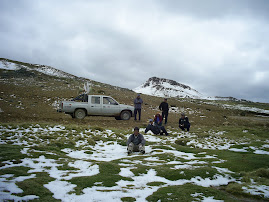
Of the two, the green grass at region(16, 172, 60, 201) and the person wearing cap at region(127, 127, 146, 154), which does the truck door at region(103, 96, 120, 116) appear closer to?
the person wearing cap at region(127, 127, 146, 154)

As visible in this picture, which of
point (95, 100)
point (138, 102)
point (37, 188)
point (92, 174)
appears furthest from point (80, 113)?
point (37, 188)

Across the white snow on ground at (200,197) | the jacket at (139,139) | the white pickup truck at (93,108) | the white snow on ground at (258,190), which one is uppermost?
the white pickup truck at (93,108)

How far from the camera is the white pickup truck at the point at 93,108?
43.7ft

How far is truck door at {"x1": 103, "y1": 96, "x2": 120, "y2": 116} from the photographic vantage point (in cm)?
1419

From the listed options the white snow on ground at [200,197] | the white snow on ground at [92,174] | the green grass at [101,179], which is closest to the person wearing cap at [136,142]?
the white snow on ground at [92,174]

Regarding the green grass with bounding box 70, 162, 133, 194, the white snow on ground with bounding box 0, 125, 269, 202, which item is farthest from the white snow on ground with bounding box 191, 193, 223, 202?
the green grass with bounding box 70, 162, 133, 194

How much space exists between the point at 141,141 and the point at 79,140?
9.13 ft

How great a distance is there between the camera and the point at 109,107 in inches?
562

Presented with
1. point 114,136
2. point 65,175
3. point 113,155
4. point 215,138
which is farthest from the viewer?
point 215,138

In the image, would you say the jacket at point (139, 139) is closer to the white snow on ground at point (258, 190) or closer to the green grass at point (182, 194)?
the green grass at point (182, 194)

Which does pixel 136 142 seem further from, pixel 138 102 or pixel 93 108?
pixel 93 108

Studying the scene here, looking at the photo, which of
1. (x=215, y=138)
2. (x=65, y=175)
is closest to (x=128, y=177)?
(x=65, y=175)

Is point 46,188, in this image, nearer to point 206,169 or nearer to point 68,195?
point 68,195

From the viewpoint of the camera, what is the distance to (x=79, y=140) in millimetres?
8414
